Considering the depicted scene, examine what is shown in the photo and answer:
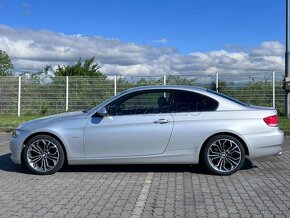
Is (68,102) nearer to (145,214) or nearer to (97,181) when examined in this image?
(97,181)

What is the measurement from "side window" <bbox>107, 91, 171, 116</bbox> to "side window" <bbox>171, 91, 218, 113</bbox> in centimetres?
16

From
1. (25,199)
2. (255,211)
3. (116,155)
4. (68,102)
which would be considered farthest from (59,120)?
(68,102)

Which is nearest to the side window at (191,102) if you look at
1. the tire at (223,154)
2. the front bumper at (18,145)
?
the tire at (223,154)

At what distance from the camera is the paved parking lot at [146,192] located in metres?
5.82

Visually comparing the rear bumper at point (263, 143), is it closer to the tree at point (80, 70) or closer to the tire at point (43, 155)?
the tire at point (43, 155)

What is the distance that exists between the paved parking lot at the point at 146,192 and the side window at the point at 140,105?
44.3 inches

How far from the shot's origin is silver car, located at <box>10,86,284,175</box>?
795cm

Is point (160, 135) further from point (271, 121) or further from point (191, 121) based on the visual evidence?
point (271, 121)

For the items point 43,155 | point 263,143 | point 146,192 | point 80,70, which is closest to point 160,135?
point 146,192

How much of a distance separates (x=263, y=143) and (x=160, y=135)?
1808mm

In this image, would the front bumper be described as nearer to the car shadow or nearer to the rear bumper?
the car shadow

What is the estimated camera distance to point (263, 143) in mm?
7988

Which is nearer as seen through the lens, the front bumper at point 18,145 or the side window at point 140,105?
the side window at point 140,105

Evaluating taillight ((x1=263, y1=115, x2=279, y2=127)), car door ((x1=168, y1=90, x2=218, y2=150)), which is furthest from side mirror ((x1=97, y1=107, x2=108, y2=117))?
taillight ((x1=263, y1=115, x2=279, y2=127))
